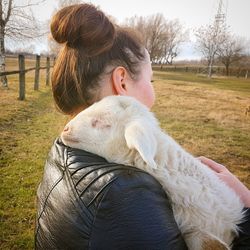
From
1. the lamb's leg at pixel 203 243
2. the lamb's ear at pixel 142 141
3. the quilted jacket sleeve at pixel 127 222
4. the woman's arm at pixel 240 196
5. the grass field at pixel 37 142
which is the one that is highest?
the lamb's ear at pixel 142 141

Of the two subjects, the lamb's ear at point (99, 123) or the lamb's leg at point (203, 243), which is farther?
the lamb's ear at point (99, 123)

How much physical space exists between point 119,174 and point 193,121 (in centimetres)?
1051

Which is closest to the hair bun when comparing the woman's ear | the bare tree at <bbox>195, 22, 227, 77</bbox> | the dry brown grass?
the woman's ear

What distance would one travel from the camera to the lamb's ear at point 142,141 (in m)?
1.43

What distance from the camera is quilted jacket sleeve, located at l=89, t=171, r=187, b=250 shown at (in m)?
1.16

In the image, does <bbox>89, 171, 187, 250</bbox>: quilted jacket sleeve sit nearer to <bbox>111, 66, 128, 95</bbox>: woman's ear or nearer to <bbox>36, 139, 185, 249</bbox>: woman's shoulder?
<bbox>36, 139, 185, 249</bbox>: woman's shoulder

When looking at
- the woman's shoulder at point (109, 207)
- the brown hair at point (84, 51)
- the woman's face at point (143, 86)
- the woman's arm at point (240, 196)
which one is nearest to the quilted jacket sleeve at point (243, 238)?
the woman's arm at point (240, 196)

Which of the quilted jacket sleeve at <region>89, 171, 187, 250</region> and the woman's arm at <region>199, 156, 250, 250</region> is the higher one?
the quilted jacket sleeve at <region>89, 171, 187, 250</region>

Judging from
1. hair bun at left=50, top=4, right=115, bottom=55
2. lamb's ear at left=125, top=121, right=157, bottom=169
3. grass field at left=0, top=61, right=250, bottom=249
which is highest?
hair bun at left=50, top=4, right=115, bottom=55

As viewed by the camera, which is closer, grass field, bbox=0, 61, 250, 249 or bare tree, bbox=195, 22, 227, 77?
grass field, bbox=0, 61, 250, 249

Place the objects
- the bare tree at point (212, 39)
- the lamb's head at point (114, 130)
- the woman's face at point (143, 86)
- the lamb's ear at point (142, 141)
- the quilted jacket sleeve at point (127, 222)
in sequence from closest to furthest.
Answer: the quilted jacket sleeve at point (127, 222) → the lamb's ear at point (142, 141) → the lamb's head at point (114, 130) → the woman's face at point (143, 86) → the bare tree at point (212, 39)

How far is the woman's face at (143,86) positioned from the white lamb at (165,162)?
282mm

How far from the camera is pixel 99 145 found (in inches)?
64.8

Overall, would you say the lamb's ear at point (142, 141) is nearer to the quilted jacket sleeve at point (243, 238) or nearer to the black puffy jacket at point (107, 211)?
the black puffy jacket at point (107, 211)
